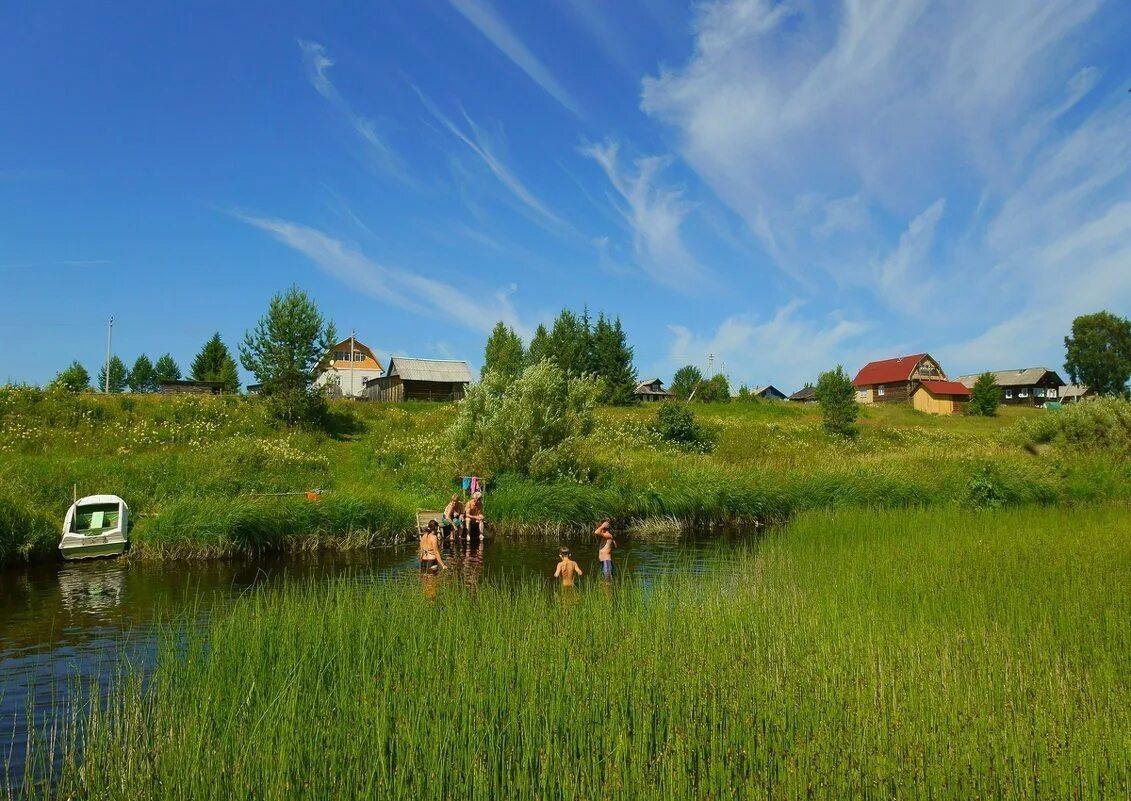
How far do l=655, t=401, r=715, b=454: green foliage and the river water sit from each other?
20898 mm

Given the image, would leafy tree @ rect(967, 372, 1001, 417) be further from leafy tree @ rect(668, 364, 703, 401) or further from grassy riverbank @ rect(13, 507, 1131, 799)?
grassy riverbank @ rect(13, 507, 1131, 799)

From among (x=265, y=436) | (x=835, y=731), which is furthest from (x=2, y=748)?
(x=265, y=436)

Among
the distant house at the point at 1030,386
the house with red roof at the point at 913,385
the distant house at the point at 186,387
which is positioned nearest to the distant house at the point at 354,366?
the distant house at the point at 186,387

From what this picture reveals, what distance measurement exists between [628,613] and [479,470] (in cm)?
2086

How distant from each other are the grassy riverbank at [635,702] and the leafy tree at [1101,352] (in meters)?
93.6

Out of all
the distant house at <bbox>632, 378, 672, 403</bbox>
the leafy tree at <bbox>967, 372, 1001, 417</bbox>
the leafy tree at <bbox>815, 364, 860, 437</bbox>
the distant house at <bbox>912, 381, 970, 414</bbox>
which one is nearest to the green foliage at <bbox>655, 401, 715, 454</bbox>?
the leafy tree at <bbox>815, 364, 860, 437</bbox>

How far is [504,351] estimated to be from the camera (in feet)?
236

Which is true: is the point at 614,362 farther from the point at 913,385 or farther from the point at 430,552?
the point at 430,552

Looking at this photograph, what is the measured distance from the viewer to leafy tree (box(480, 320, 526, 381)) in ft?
230

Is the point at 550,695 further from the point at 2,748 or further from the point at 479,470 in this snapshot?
the point at 479,470

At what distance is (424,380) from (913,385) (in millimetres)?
54455

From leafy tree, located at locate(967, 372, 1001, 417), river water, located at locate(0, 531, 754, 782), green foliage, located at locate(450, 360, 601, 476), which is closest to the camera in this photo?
river water, located at locate(0, 531, 754, 782)

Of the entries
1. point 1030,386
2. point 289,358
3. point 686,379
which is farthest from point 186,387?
point 1030,386

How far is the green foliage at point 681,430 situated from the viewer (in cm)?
4788
